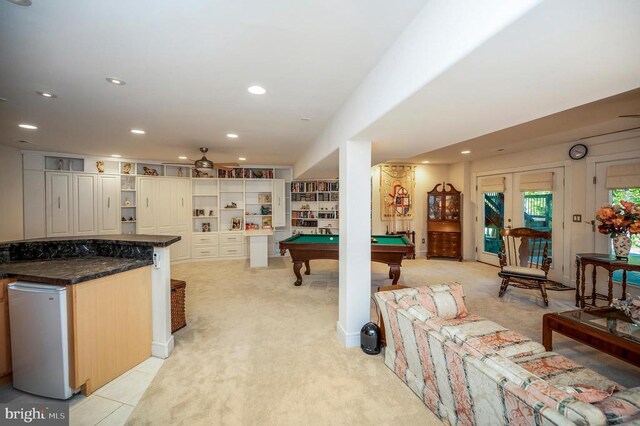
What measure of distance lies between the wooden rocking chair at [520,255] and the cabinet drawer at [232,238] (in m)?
5.78

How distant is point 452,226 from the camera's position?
22.2 feet

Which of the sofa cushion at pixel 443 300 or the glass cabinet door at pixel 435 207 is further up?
the glass cabinet door at pixel 435 207

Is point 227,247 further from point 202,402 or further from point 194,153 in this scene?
point 202,402

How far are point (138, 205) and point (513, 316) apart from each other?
7.34 metres

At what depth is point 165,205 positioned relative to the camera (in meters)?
6.48

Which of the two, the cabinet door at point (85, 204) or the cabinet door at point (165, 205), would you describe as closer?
the cabinet door at point (85, 204)

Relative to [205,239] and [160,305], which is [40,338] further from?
[205,239]

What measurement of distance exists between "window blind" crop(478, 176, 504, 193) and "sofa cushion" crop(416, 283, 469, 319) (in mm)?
4532

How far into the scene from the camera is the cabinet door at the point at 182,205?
663cm

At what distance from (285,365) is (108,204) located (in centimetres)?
578

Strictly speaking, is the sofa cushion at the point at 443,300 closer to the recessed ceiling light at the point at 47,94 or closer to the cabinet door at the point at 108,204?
the recessed ceiling light at the point at 47,94

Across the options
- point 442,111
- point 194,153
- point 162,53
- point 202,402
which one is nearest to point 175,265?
point 194,153

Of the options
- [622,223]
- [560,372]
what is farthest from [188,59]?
[622,223]

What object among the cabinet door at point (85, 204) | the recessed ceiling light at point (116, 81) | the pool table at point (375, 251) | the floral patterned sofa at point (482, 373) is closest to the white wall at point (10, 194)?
the cabinet door at point (85, 204)
